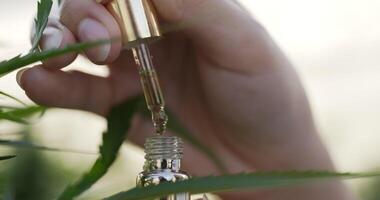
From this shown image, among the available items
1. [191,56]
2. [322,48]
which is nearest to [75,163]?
[191,56]

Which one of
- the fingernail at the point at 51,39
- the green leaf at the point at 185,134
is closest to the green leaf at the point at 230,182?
the green leaf at the point at 185,134

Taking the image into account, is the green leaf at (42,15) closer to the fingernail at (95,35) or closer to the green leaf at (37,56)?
the green leaf at (37,56)

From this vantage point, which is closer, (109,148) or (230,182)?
(230,182)

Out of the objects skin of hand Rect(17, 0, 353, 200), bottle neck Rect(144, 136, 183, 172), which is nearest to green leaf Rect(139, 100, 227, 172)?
bottle neck Rect(144, 136, 183, 172)

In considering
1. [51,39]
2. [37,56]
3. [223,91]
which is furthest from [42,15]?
[223,91]

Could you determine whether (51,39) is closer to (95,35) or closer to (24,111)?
(95,35)

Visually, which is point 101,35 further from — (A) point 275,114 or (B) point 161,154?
(A) point 275,114
